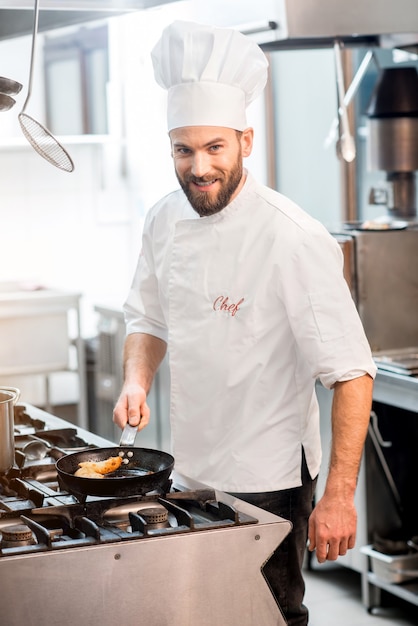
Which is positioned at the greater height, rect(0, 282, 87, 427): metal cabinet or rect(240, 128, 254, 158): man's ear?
rect(240, 128, 254, 158): man's ear

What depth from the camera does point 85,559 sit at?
1417 millimetres

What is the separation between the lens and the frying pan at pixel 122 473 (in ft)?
5.33

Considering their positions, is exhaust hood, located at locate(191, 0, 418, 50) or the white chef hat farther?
exhaust hood, located at locate(191, 0, 418, 50)

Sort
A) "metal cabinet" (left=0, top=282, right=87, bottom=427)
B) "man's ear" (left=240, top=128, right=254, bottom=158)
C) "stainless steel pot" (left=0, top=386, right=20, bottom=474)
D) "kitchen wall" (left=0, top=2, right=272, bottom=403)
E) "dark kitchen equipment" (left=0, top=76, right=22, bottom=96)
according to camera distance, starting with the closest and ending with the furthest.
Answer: "dark kitchen equipment" (left=0, top=76, right=22, bottom=96) < "stainless steel pot" (left=0, top=386, right=20, bottom=474) < "man's ear" (left=240, top=128, right=254, bottom=158) < "metal cabinet" (left=0, top=282, right=87, bottom=427) < "kitchen wall" (left=0, top=2, right=272, bottom=403)

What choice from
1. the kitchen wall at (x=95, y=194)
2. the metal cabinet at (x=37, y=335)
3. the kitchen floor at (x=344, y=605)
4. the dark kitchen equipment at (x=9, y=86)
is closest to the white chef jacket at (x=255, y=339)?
the dark kitchen equipment at (x=9, y=86)

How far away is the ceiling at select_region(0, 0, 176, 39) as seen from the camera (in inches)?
83.5

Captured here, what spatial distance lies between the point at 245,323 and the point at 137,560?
0.71 m

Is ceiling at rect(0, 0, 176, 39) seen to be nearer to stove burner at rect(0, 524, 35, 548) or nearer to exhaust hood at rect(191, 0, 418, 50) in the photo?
exhaust hood at rect(191, 0, 418, 50)

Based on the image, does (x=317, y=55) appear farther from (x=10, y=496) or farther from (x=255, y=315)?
(x=10, y=496)

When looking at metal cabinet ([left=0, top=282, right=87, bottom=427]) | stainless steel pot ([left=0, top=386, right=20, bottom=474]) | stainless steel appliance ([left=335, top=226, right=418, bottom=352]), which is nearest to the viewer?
stainless steel pot ([left=0, top=386, right=20, bottom=474])

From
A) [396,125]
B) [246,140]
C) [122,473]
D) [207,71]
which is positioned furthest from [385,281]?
[122,473]

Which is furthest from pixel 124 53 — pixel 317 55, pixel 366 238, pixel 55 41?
pixel 366 238

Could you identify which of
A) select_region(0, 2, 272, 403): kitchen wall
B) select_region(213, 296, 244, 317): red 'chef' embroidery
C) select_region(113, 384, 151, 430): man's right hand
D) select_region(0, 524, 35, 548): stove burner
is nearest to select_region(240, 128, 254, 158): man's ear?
select_region(213, 296, 244, 317): red 'chef' embroidery

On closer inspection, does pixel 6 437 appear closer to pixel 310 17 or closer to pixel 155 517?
pixel 155 517
